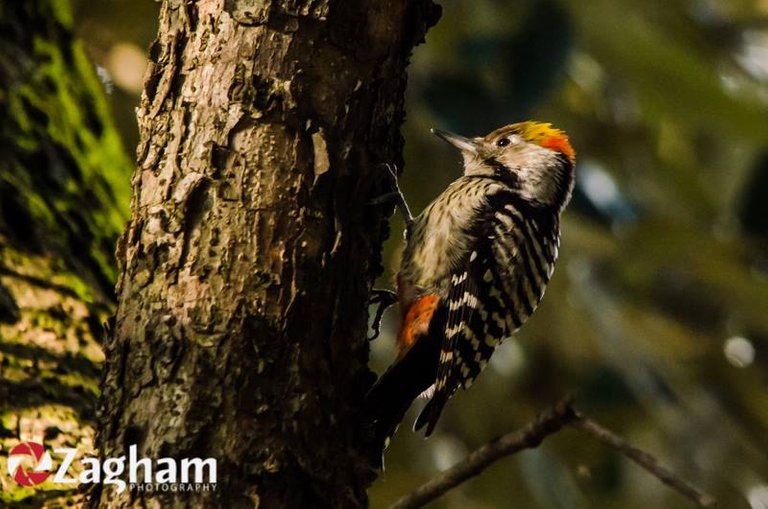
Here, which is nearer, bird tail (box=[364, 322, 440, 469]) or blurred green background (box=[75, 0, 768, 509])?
bird tail (box=[364, 322, 440, 469])

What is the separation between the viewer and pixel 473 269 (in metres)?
3.12

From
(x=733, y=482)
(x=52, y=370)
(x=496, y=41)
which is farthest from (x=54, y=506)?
(x=733, y=482)

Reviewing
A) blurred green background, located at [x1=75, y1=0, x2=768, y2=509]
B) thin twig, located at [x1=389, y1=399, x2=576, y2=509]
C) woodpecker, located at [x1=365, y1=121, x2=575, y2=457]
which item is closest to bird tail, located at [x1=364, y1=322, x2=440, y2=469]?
woodpecker, located at [x1=365, y1=121, x2=575, y2=457]

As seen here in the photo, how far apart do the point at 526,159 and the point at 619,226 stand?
129 centimetres

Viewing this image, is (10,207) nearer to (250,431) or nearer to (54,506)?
(54,506)

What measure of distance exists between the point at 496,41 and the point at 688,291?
2537mm

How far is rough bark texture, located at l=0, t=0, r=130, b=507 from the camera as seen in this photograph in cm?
233

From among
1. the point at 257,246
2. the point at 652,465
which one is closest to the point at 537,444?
the point at 652,465

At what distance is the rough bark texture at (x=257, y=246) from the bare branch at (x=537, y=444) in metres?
0.14

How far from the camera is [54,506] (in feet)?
7.06

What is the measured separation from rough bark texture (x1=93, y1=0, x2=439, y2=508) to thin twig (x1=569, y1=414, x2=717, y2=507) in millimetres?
399

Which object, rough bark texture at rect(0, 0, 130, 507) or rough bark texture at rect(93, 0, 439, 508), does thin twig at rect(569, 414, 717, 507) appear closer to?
rough bark texture at rect(93, 0, 439, 508)

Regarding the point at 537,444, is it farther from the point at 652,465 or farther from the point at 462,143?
the point at 462,143

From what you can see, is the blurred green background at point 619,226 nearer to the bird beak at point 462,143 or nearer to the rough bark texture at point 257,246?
the bird beak at point 462,143
